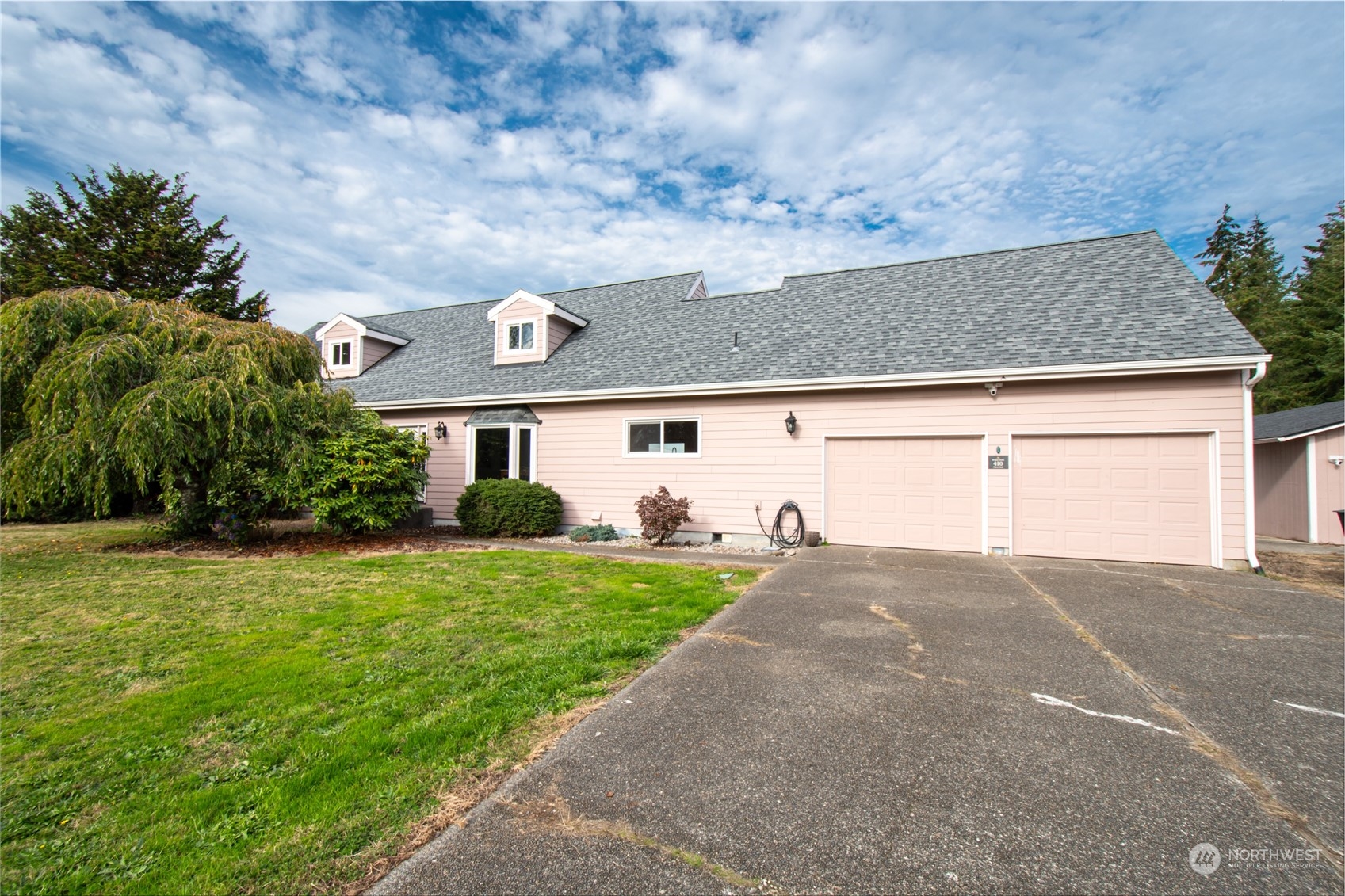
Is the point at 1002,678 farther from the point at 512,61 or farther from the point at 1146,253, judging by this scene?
the point at 512,61

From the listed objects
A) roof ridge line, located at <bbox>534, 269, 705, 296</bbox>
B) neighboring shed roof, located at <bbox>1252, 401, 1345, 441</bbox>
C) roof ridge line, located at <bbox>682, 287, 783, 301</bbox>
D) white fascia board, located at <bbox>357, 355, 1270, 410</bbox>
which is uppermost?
roof ridge line, located at <bbox>534, 269, 705, 296</bbox>

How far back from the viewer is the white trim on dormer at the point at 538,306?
43.7 feet

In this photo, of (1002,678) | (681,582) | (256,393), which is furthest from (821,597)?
(256,393)

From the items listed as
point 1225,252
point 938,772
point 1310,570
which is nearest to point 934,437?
point 1310,570

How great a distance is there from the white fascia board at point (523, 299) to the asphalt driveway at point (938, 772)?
412 inches

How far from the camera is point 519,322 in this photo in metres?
13.6

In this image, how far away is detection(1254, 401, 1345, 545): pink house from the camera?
1179cm

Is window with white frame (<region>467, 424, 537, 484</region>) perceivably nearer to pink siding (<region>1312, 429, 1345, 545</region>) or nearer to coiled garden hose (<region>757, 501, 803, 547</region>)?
coiled garden hose (<region>757, 501, 803, 547</region>)

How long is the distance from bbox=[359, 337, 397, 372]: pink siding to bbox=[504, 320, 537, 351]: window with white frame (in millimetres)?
5125

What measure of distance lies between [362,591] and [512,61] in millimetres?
9551

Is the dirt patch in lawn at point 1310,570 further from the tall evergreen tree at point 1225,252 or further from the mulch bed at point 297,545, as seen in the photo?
the tall evergreen tree at point 1225,252

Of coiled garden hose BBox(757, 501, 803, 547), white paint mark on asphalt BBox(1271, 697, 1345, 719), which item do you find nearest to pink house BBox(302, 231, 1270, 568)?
coiled garden hose BBox(757, 501, 803, 547)
